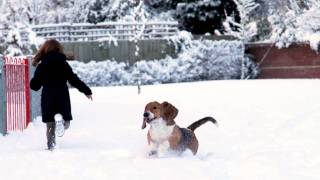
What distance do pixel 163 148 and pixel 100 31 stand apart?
50.9 ft

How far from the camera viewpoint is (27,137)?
1028 cm

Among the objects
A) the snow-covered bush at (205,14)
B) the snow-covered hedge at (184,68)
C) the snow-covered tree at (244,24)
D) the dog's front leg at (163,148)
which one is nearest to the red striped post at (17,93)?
the dog's front leg at (163,148)

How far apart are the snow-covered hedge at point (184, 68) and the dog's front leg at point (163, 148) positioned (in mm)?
13798

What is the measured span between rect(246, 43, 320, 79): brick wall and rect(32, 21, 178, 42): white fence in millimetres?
3414

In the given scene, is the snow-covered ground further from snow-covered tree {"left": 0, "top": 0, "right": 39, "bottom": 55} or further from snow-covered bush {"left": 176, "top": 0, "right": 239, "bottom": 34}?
snow-covered bush {"left": 176, "top": 0, "right": 239, "bottom": 34}

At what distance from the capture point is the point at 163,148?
765cm

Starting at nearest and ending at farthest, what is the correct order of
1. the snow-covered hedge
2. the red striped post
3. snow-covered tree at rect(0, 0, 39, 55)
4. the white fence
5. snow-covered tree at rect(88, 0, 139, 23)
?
the red striped post
the snow-covered hedge
snow-covered tree at rect(0, 0, 39, 55)
the white fence
snow-covered tree at rect(88, 0, 139, 23)

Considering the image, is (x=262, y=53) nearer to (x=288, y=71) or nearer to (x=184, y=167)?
(x=288, y=71)

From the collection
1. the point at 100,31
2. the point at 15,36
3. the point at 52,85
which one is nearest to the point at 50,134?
the point at 52,85

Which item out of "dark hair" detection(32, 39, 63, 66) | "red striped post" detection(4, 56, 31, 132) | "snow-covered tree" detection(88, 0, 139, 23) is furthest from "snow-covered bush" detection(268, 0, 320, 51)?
"dark hair" detection(32, 39, 63, 66)

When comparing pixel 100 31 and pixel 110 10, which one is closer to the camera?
pixel 100 31

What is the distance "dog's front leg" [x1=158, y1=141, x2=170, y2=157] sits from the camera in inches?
301

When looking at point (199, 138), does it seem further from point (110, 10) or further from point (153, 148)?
point (110, 10)

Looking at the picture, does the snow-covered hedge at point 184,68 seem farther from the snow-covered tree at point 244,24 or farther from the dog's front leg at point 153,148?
the dog's front leg at point 153,148
